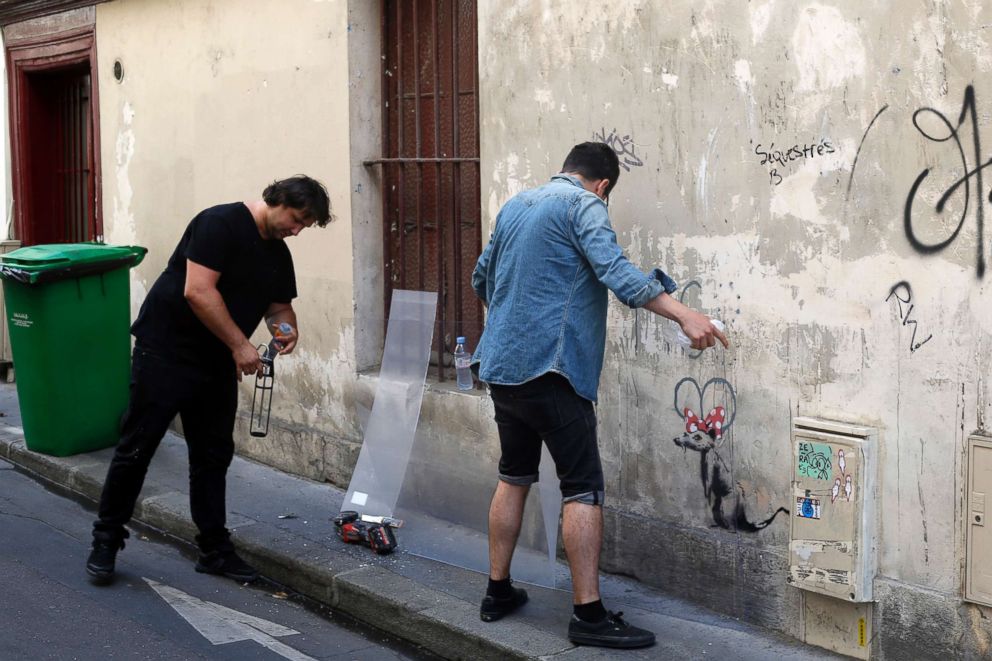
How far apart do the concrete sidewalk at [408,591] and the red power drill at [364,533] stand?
4 cm

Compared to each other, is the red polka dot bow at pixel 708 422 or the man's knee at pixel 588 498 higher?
the red polka dot bow at pixel 708 422

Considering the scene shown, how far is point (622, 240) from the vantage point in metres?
5.01

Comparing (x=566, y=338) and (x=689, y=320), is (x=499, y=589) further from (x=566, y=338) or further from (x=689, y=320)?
(x=689, y=320)

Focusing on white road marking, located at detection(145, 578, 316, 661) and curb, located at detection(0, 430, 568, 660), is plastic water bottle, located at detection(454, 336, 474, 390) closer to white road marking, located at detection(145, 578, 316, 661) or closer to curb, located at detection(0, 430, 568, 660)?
curb, located at detection(0, 430, 568, 660)

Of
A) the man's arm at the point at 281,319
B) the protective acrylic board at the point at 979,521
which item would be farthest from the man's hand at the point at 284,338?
the protective acrylic board at the point at 979,521

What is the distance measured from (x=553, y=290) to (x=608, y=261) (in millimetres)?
272

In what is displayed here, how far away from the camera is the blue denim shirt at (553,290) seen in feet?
14.0

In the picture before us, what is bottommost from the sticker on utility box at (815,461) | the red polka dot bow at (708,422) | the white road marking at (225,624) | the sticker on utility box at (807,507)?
the white road marking at (225,624)

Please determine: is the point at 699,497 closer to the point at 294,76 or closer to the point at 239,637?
the point at 239,637

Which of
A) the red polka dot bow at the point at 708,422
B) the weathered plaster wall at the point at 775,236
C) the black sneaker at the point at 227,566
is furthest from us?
the black sneaker at the point at 227,566

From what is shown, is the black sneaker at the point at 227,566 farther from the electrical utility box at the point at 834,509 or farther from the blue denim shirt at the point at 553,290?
the electrical utility box at the point at 834,509

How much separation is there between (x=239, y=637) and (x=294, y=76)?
129 inches

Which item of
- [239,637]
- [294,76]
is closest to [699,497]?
[239,637]

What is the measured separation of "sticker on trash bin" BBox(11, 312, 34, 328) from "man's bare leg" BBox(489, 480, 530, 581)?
3.55 m
